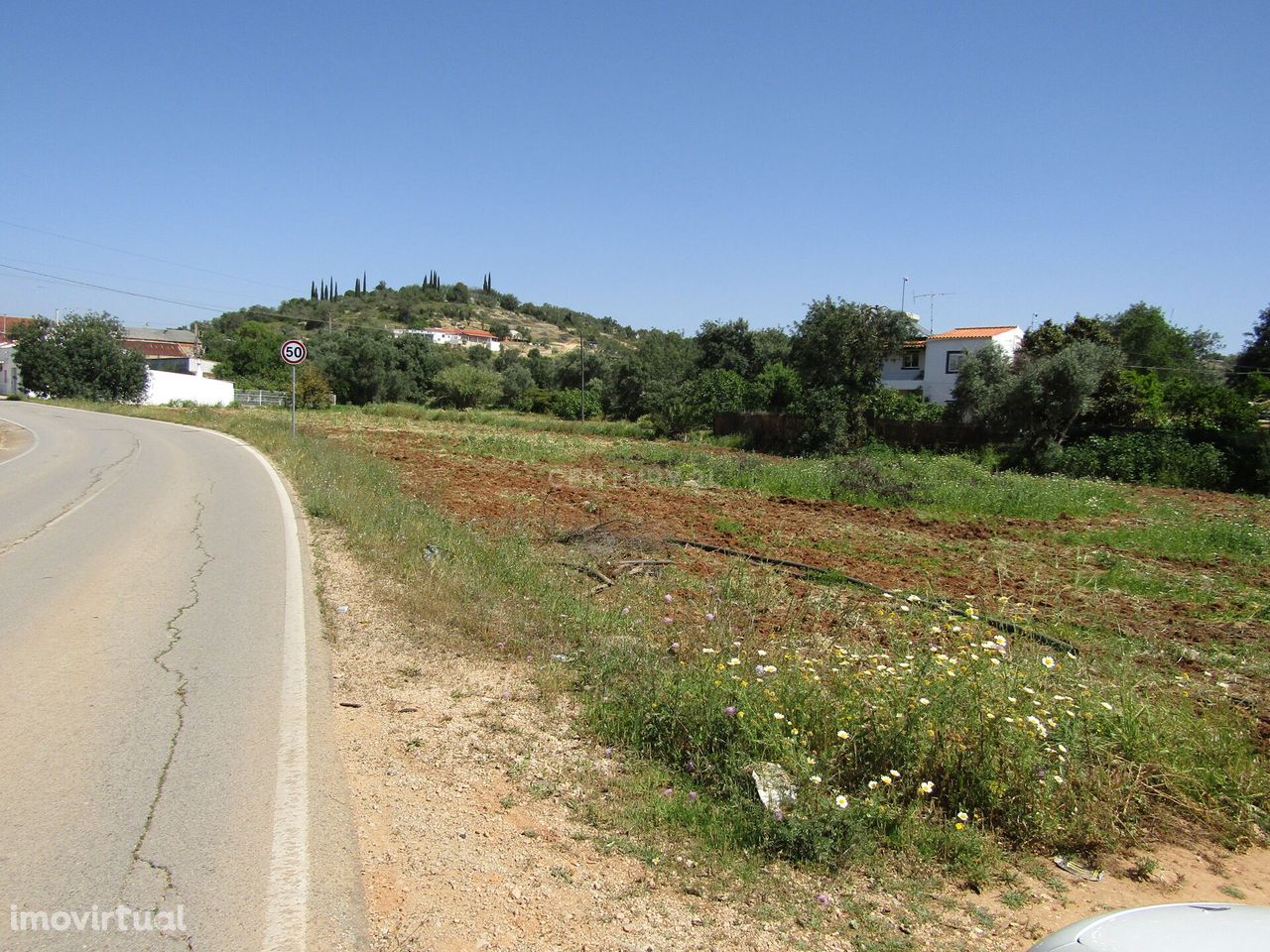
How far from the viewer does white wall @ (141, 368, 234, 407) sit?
69.0 m

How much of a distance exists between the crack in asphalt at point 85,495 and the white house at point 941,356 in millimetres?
39512

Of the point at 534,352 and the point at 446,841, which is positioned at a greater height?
the point at 534,352

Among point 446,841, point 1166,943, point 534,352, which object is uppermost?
point 534,352

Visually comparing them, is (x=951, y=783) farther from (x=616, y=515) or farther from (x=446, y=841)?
(x=616, y=515)

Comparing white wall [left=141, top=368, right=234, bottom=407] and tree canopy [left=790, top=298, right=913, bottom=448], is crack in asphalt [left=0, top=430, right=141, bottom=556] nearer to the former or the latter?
tree canopy [left=790, top=298, right=913, bottom=448]

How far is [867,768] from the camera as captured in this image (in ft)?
16.0

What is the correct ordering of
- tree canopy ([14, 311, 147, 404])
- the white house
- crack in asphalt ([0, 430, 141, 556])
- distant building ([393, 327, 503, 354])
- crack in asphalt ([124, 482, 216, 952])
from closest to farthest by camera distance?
crack in asphalt ([124, 482, 216, 952]) → crack in asphalt ([0, 430, 141, 556]) → the white house → tree canopy ([14, 311, 147, 404]) → distant building ([393, 327, 503, 354])

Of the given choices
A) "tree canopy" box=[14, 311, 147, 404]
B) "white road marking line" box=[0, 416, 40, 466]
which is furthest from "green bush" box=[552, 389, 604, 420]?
"white road marking line" box=[0, 416, 40, 466]

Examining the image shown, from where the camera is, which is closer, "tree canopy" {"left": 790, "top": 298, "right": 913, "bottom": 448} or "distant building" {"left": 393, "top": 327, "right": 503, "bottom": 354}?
"tree canopy" {"left": 790, "top": 298, "right": 913, "bottom": 448}

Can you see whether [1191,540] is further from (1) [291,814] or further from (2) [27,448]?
(2) [27,448]

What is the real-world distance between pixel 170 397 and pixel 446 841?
250ft

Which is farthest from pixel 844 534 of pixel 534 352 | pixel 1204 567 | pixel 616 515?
pixel 534 352

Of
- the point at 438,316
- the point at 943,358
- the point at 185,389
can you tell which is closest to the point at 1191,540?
the point at 943,358

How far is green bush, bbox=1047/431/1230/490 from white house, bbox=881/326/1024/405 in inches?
694
